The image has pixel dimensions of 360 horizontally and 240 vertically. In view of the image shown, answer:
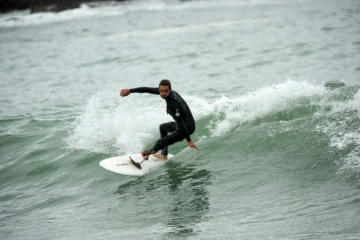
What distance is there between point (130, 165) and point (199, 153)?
161 centimetres

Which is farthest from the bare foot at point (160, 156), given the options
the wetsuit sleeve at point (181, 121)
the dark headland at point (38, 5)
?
the dark headland at point (38, 5)

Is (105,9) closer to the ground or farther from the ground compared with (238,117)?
farther from the ground

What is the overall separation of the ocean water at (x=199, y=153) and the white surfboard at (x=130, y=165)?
0.17m

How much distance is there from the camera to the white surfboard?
10.2m

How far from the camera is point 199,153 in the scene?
1099 centimetres

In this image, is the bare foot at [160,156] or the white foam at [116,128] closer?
the bare foot at [160,156]

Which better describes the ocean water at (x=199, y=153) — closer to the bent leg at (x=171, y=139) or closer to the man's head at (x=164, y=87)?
the bent leg at (x=171, y=139)

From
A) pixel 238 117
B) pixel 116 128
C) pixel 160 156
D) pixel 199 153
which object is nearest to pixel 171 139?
pixel 160 156

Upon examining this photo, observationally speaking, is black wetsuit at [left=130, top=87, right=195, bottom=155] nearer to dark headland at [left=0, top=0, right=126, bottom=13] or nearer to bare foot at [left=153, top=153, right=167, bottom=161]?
bare foot at [left=153, top=153, right=167, bottom=161]

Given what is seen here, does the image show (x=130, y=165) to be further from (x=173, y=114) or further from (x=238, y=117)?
(x=238, y=117)

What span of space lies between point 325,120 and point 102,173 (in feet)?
16.3

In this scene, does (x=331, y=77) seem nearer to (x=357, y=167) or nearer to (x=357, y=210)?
(x=357, y=167)

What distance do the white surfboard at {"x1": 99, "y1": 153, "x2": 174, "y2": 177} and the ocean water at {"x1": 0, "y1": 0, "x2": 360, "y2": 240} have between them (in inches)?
6.7

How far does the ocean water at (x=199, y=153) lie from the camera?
797 centimetres
